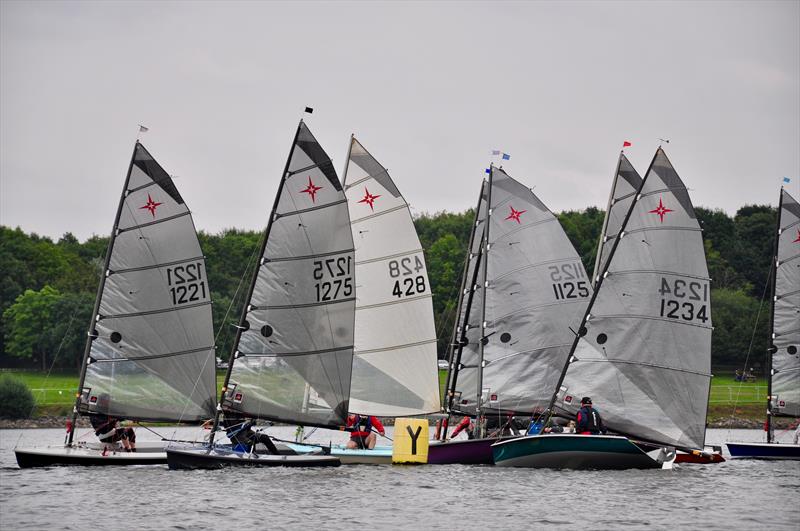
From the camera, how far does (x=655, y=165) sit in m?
36.9

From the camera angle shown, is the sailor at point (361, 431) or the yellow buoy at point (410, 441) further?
the sailor at point (361, 431)

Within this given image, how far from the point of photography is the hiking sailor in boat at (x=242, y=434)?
35.8 meters

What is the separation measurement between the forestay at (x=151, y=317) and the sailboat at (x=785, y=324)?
65.4ft

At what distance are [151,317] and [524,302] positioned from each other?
12.0 m

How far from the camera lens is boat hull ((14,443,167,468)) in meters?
35.4

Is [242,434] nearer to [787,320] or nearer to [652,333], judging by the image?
[652,333]

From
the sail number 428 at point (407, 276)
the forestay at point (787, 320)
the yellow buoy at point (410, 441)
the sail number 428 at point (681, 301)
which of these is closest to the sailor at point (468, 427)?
the yellow buoy at point (410, 441)

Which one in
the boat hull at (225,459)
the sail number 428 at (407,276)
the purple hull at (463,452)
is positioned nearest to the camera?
the boat hull at (225,459)

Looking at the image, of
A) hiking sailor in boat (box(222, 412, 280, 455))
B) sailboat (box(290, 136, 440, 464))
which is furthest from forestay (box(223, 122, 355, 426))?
sailboat (box(290, 136, 440, 464))

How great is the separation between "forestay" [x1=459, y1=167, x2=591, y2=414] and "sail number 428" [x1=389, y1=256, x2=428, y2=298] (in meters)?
2.14

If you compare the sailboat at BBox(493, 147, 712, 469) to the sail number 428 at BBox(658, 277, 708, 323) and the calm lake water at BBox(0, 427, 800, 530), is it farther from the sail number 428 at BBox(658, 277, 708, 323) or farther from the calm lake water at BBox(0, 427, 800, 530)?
the calm lake water at BBox(0, 427, 800, 530)

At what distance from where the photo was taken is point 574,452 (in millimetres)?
35875

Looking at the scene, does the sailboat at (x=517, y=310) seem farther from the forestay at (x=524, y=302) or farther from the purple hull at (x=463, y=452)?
the purple hull at (x=463, y=452)

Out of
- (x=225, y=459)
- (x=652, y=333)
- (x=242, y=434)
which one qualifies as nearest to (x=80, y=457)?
(x=225, y=459)
